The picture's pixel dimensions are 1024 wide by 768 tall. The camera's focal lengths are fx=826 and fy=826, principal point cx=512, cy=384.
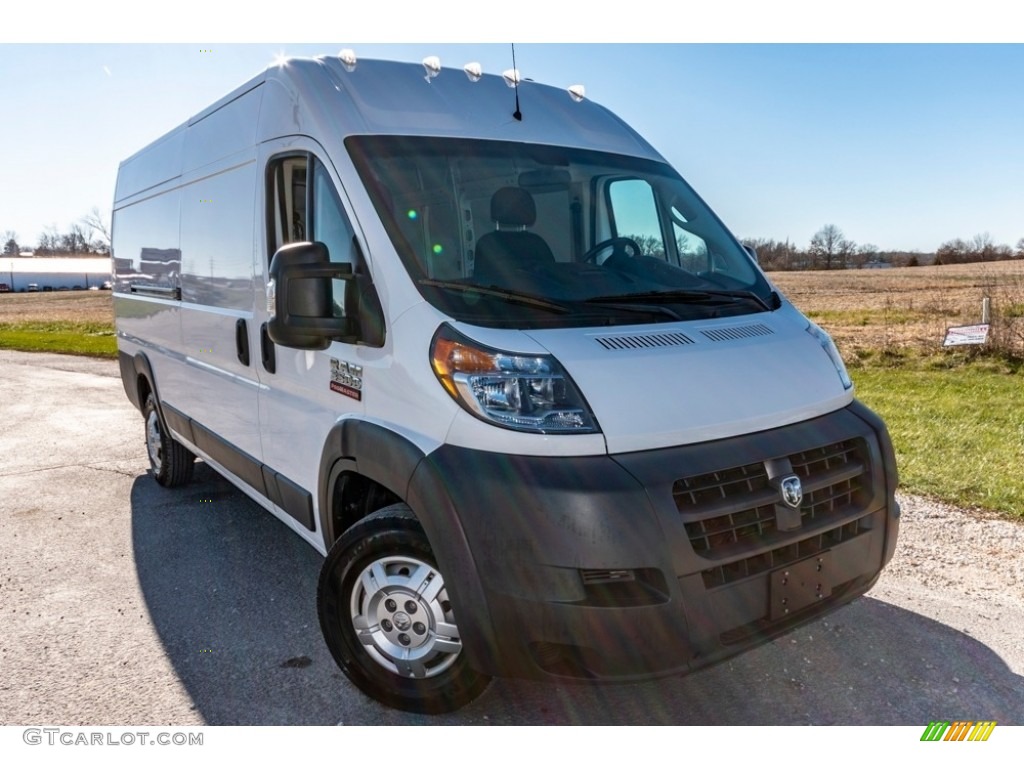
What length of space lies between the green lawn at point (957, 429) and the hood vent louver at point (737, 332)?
310 centimetres

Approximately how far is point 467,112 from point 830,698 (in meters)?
2.86

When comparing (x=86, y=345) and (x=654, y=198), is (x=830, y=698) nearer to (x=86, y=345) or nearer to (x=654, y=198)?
(x=654, y=198)

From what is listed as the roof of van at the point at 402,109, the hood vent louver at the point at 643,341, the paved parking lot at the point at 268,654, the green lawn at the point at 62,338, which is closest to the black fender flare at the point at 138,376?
the paved parking lot at the point at 268,654

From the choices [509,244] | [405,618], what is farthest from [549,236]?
[405,618]

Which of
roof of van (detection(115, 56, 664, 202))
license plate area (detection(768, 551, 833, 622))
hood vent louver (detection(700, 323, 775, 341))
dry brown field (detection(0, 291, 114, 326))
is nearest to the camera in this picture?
license plate area (detection(768, 551, 833, 622))

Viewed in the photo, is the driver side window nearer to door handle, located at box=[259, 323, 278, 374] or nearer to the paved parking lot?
door handle, located at box=[259, 323, 278, 374]

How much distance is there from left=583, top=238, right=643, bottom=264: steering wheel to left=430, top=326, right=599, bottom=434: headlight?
1.03m

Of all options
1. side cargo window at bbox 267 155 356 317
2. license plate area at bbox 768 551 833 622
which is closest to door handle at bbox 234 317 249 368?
side cargo window at bbox 267 155 356 317

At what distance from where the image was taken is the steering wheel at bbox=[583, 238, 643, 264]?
364 cm

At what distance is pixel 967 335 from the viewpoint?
10508 mm

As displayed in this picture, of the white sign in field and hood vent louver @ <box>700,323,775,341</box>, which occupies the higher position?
hood vent louver @ <box>700,323,775,341</box>

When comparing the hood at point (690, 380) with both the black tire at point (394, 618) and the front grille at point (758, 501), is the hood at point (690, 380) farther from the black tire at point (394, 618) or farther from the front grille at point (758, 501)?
the black tire at point (394, 618)

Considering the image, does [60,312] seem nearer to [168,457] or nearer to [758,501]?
[168,457]

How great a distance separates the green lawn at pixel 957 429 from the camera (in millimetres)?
5737
